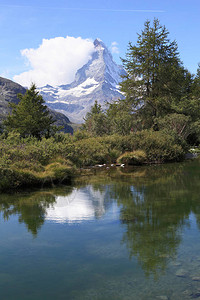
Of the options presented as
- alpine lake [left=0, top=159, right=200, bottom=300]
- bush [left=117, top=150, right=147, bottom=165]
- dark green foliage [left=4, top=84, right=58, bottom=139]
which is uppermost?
dark green foliage [left=4, top=84, right=58, bottom=139]

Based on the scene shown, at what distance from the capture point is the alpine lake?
212 inches

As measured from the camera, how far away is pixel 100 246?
7465 mm

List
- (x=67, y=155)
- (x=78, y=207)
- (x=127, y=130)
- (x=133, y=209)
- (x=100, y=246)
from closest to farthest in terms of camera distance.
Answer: (x=100, y=246), (x=133, y=209), (x=78, y=207), (x=67, y=155), (x=127, y=130)

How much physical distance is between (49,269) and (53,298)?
1147mm

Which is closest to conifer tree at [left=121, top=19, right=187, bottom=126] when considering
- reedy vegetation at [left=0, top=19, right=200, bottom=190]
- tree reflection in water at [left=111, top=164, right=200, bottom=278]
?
reedy vegetation at [left=0, top=19, right=200, bottom=190]

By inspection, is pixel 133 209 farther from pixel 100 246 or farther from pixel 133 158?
pixel 133 158

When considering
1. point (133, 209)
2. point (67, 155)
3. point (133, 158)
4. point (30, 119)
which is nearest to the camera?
point (133, 209)

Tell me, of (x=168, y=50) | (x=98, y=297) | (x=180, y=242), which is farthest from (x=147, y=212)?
(x=168, y=50)

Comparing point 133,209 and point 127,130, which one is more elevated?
point 127,130

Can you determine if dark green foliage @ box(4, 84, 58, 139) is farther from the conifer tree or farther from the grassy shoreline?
the conifer tree

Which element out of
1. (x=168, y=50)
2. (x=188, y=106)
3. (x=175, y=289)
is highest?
(x=168, y=50)

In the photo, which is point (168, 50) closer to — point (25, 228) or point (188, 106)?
point (188, 106)

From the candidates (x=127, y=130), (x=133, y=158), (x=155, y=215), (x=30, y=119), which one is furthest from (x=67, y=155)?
(x=127, y=130)

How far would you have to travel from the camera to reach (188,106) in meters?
41.0
